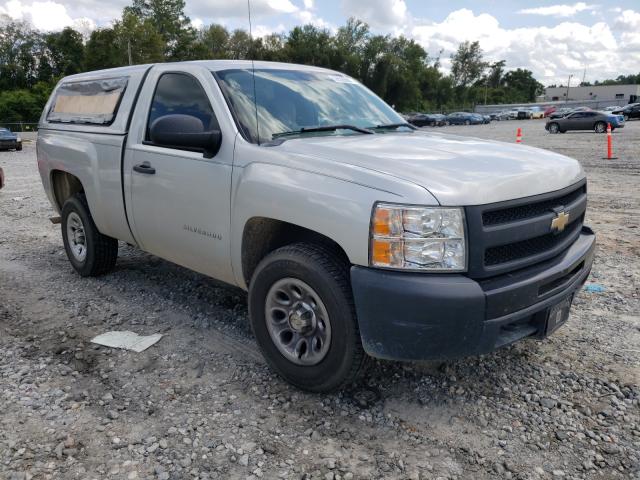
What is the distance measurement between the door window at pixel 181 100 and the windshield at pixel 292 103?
0.18 metres

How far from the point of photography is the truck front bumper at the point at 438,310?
102 inches

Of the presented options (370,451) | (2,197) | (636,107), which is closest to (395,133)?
(370,451)

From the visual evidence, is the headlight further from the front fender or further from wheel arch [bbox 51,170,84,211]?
wheel arch [bbox 51,170,84,211]

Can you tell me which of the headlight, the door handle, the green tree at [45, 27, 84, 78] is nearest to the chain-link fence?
the green tree at [45, 27, 84, 78]

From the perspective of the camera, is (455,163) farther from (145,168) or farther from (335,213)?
(145,168)

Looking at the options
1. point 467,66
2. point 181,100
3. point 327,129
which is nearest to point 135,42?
point 181,100

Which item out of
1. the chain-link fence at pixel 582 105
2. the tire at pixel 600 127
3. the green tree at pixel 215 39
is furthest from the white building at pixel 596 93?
the tire at pixel 600 127

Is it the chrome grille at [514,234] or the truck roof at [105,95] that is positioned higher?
the truck roof at [105,95]

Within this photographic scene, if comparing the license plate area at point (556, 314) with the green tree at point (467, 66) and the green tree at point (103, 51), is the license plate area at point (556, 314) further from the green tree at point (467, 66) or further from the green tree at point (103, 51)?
the green tree at point (467, 66)

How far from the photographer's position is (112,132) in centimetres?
455

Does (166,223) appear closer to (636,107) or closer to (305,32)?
(636,107)

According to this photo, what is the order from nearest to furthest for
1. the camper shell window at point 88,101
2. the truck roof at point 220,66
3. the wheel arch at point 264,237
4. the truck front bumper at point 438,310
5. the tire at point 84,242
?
the truck front bumper at point 438,310, the wheel arch at point 264,237, the truck roof at point 220,66, the camper shell window at point 88,101, the tire at point 84,242

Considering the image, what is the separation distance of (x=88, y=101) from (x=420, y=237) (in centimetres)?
383

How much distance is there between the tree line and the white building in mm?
26357
